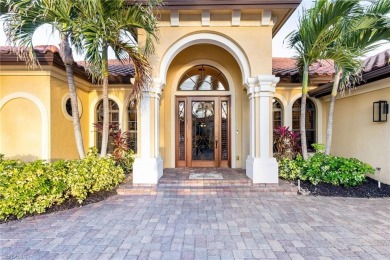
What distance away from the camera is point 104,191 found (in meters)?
5.46

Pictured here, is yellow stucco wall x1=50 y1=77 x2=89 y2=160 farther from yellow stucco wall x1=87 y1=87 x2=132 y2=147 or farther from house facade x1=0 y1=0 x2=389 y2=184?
yellow stucco wall x1=87 y1=87 x2=132 y2=147

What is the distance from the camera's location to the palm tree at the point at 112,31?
4535mm

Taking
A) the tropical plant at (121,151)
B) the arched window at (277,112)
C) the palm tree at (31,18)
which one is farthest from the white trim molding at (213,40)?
the arched window at (277,112)

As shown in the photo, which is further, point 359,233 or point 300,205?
point 300,205

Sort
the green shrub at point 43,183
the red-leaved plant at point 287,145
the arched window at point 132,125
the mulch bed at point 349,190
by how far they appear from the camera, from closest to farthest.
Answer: the green shrub at point 43,183
the mulch bed at point 349,190
the red-leaved plant at point 287,145
the arched window at point 132,125

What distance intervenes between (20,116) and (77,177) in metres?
3.35

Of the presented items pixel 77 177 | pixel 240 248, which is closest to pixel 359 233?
pixel 240 248

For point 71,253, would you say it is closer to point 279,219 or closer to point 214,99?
point 279,219

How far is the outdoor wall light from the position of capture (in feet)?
18.7

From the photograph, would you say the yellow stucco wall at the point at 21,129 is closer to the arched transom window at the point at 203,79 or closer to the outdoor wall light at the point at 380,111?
the arched transom window at the point at 203,79

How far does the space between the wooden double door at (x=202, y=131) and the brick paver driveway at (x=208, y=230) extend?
2.88 m

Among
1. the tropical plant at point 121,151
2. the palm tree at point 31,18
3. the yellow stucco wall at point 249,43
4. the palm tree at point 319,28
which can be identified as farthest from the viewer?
the tropical plant at point 121,151

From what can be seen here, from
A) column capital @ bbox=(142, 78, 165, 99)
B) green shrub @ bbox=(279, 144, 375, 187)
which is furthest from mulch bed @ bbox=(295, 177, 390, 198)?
column capital @ bbox=(142, 78, 165, 99)

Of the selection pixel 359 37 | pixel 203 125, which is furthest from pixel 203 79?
pixel 359 37
